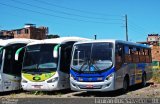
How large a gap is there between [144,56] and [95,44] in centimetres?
644

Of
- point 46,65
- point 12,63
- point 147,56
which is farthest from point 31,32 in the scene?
point 46,65

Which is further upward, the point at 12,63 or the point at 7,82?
the point at 12,63

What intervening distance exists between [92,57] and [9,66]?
5031mm

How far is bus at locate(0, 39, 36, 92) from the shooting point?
65.1ft

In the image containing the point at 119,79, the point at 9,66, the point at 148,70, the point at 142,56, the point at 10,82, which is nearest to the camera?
the point at 119,79

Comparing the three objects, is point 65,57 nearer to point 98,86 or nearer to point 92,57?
point 92,57

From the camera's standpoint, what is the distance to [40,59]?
64.4 ft

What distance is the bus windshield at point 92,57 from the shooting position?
57.7 feet

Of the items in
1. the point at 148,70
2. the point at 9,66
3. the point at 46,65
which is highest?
the point at 46,65

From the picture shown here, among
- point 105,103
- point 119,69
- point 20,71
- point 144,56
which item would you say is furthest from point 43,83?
point 144,56

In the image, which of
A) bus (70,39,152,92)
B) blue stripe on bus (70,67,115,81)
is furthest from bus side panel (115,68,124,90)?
blue stripe on bus (70,67,115,81)

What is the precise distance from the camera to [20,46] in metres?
21.5

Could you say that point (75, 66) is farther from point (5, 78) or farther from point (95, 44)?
point (5, 78)

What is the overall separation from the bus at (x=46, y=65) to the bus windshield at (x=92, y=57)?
4.00 feet
